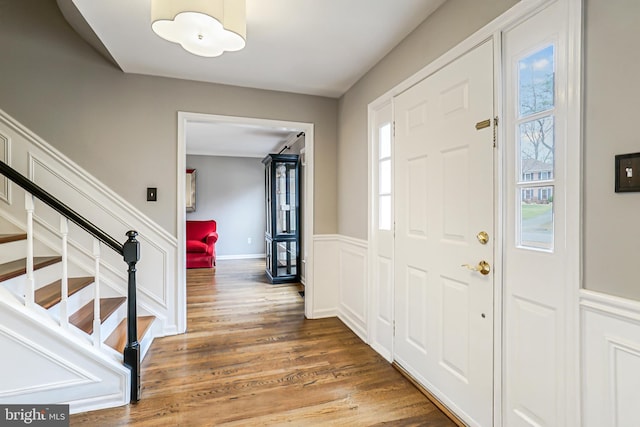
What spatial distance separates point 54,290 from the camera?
2.17 metres

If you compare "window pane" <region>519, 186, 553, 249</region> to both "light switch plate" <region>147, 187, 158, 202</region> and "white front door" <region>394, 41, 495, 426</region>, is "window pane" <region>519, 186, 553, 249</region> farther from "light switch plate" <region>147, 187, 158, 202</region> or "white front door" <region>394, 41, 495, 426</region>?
"light switch plate" <region>147, 187, 158, 202</region>

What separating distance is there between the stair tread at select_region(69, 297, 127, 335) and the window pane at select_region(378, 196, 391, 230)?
2224 millimetres

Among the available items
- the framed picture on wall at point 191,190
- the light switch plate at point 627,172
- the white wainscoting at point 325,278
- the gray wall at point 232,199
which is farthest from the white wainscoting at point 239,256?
the light switch plate at point 627,172

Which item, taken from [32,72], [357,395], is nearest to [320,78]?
[32,72]

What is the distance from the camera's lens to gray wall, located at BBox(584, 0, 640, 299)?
1025 millimetres

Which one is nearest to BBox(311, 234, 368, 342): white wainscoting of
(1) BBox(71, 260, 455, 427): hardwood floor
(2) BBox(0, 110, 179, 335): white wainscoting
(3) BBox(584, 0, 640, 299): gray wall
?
(1) BBox(71, 260, 455, 427): hardwood floor

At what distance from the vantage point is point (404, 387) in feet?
6.82

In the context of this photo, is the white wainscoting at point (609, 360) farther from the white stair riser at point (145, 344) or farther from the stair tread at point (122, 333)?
the stair tread at point (122, 333)

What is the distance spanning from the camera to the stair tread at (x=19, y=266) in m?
1.80

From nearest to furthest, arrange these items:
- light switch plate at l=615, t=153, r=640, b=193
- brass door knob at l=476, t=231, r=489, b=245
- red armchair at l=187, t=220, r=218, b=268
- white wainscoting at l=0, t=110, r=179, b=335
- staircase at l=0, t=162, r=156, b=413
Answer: light switch plate at l=615, t=153, r=640, b=193 < brass door knob at l=476, t=231, r=489, b=245 < staircase at l=0, t=162, r=156, b=413 < white wainscoting at l=0, t=110, r=179, b=335 < red armchair at l=187, t=220, r=218, b=268

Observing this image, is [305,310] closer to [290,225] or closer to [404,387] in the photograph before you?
[404,387]

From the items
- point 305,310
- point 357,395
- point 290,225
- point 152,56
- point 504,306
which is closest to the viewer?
point 504,306

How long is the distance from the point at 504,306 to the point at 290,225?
3922mm

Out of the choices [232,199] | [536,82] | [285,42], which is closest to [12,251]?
[285,42]
